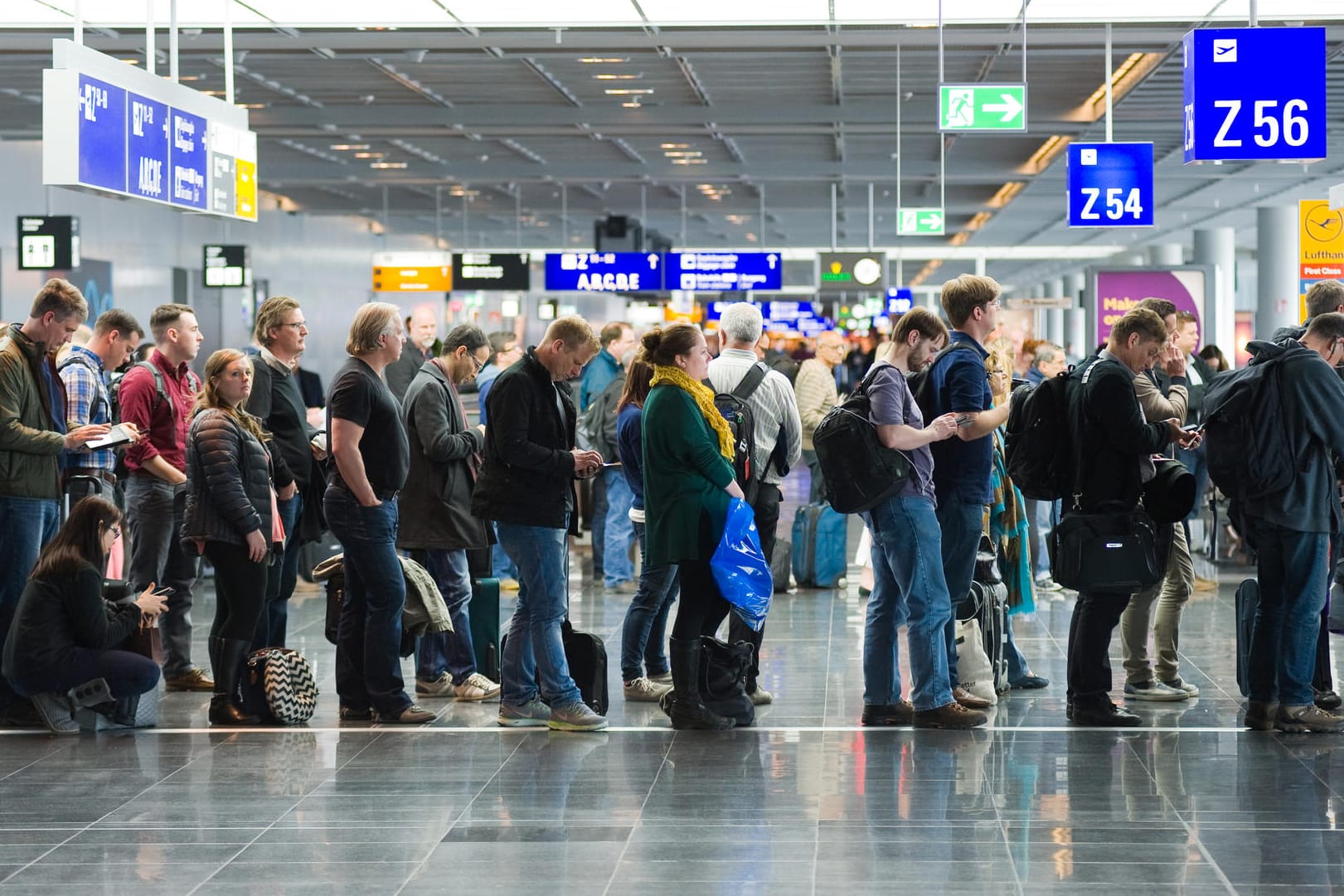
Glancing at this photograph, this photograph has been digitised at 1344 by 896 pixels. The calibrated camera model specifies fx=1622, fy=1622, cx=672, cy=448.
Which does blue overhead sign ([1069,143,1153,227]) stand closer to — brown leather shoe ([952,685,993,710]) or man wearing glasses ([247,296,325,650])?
brown leather shoe ([952,685,993,710])

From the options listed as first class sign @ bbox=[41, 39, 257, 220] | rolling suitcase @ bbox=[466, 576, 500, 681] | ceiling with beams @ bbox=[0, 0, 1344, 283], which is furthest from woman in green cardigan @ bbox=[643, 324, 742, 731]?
ceiling with beams @ bbox=[0, 0, 1344, 283]


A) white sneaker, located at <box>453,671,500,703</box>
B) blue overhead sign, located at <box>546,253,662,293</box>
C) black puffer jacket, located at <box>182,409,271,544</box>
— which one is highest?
blue overhead sign, located at <box>546,253,662,293</box>

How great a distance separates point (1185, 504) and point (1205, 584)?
4.66 meters

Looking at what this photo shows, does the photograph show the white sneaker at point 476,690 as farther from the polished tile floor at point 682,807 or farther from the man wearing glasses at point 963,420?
the man wearing glasses at point 963,420

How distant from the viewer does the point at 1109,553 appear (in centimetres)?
620

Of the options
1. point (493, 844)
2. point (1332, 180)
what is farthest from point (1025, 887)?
point (1332, 180)

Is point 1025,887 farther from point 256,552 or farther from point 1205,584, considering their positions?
point 1205,584

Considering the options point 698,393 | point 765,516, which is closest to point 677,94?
point 765,516

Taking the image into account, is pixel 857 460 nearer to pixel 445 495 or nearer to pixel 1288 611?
pixel 1288 611

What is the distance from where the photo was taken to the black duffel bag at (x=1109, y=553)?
20.3 ft

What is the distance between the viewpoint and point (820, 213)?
31.8 metres

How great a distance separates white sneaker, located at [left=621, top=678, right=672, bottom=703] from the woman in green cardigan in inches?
25.6

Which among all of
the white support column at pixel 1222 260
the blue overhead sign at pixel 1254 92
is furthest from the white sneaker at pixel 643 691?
the white support column at pixel 1222 260

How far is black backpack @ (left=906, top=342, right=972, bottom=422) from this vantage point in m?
6.33
